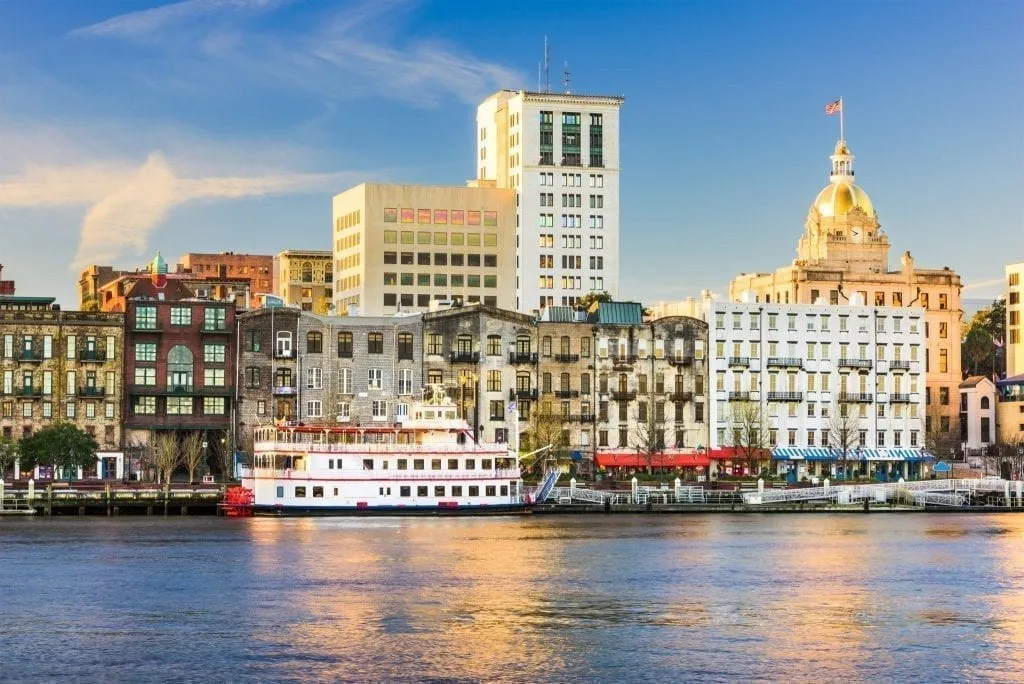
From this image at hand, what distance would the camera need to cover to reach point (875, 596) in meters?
97.6

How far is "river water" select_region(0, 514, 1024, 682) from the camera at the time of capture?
7588 cm

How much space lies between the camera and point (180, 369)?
170 meters

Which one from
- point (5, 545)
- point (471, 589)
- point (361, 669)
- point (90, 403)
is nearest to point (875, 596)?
point (471, 589)

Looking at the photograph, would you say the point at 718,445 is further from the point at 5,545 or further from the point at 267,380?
the point at 5,545

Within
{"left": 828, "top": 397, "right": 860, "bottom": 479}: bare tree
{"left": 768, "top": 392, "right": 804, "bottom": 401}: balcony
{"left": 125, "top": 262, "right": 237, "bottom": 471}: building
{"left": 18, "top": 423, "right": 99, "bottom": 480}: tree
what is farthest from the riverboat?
{"left": 828, "top": 397, "right": 860, "bottom": 479}: bare tree

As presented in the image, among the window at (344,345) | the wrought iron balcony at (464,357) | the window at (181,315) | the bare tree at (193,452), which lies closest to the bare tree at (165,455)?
the bare tree at (193,452)

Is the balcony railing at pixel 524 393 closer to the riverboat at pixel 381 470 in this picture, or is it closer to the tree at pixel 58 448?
the riverboat at pixel 381 470

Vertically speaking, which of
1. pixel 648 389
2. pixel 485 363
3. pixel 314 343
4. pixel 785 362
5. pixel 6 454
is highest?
pixel 314 343

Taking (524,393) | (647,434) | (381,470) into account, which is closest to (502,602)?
(381,470)

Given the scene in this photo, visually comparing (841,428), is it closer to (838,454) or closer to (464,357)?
(838,454)

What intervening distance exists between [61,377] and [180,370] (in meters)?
9.78

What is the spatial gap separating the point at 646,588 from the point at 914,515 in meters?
63.4

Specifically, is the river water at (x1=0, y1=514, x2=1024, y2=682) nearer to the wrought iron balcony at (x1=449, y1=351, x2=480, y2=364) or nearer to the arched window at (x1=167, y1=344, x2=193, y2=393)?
the arched window at (x1=167, y1=344, x2=193, y2=393)

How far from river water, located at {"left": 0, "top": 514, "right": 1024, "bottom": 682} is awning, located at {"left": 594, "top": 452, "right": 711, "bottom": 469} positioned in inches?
1537
